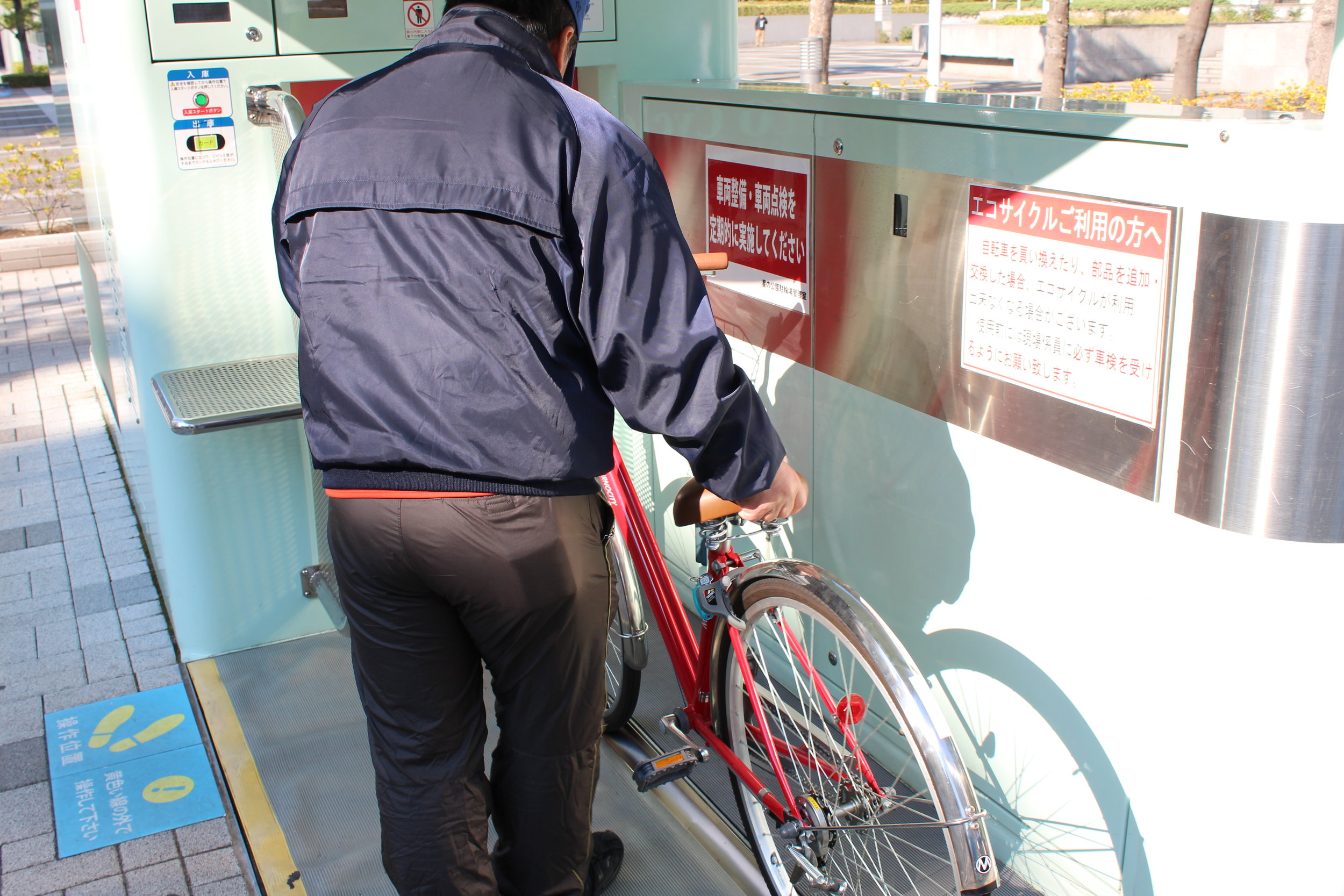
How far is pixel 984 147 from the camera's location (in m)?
2.24

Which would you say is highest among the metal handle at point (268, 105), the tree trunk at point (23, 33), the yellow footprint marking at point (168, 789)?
the tree trunk at point (23, 33)

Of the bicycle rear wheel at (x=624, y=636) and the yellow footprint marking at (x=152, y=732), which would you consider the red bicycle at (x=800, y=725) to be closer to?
the bicycle rear wheel at (x=624, y=636)

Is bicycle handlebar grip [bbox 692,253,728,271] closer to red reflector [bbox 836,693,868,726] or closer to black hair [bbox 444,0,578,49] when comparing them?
black hair [bbox 444,0,578,49]

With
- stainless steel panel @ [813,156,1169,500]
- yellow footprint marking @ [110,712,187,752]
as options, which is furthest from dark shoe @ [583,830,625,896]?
yellow footprint marking @ [110,712,187,752]

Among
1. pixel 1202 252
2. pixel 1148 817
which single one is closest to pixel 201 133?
pixel 1202 252

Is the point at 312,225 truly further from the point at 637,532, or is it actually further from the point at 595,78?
the point at 595,78

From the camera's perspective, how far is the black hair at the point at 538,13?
1.84 m

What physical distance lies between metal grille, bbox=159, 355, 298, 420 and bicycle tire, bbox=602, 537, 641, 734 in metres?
1.06

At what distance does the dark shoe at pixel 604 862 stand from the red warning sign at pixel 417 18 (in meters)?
2.33

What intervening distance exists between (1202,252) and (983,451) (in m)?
0.68

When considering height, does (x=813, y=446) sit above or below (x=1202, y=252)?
below

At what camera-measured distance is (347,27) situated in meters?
3.26

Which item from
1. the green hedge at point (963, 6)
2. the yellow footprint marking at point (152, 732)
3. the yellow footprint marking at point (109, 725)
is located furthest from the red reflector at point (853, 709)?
the green hedge at point (963, 6)

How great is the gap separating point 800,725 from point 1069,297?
108 centimetres
